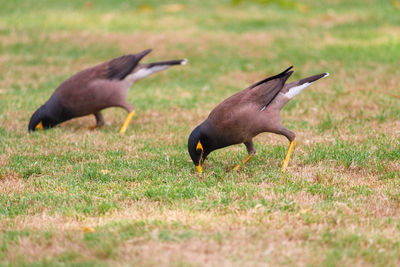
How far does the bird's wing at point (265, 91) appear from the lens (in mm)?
5500

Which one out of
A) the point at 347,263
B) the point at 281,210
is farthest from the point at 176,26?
the point at 347,263

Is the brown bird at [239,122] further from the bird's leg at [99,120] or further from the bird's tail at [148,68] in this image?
the bird's leg at [99,120]

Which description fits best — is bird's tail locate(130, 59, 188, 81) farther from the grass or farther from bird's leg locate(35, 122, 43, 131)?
bird's leg locate(35, 122, 43, 131)

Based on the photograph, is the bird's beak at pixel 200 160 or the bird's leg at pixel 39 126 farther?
the bird's leg at pixel 39 126

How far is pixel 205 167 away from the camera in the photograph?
565 centimetres

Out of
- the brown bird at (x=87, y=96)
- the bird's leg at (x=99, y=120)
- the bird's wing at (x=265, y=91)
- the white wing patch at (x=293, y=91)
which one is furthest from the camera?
the bird's leg at (x=99, y=120)

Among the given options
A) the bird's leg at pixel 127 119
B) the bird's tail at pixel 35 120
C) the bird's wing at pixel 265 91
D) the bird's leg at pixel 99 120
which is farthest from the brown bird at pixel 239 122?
the bird's tail at pixel 35 120

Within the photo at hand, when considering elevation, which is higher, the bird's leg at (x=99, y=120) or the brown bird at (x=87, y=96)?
the brown bird at (x=87, y=96)

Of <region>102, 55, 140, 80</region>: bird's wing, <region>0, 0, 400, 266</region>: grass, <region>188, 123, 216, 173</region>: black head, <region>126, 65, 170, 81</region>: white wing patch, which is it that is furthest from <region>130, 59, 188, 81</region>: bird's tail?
<region>188, 123, 216, 173</region>: black head

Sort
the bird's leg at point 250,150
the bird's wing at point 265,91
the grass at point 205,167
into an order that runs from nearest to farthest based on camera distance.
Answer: the grass at point 205,167, the bird's wing at point 265,91, the bird's leg at point 250,150

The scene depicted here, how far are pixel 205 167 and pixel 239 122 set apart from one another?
685 mm

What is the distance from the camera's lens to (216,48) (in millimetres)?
12477

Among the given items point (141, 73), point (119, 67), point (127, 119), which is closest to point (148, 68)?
point (141, 73)

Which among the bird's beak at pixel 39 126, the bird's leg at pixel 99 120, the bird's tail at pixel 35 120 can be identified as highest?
the bird's tail at pixel 35 120
